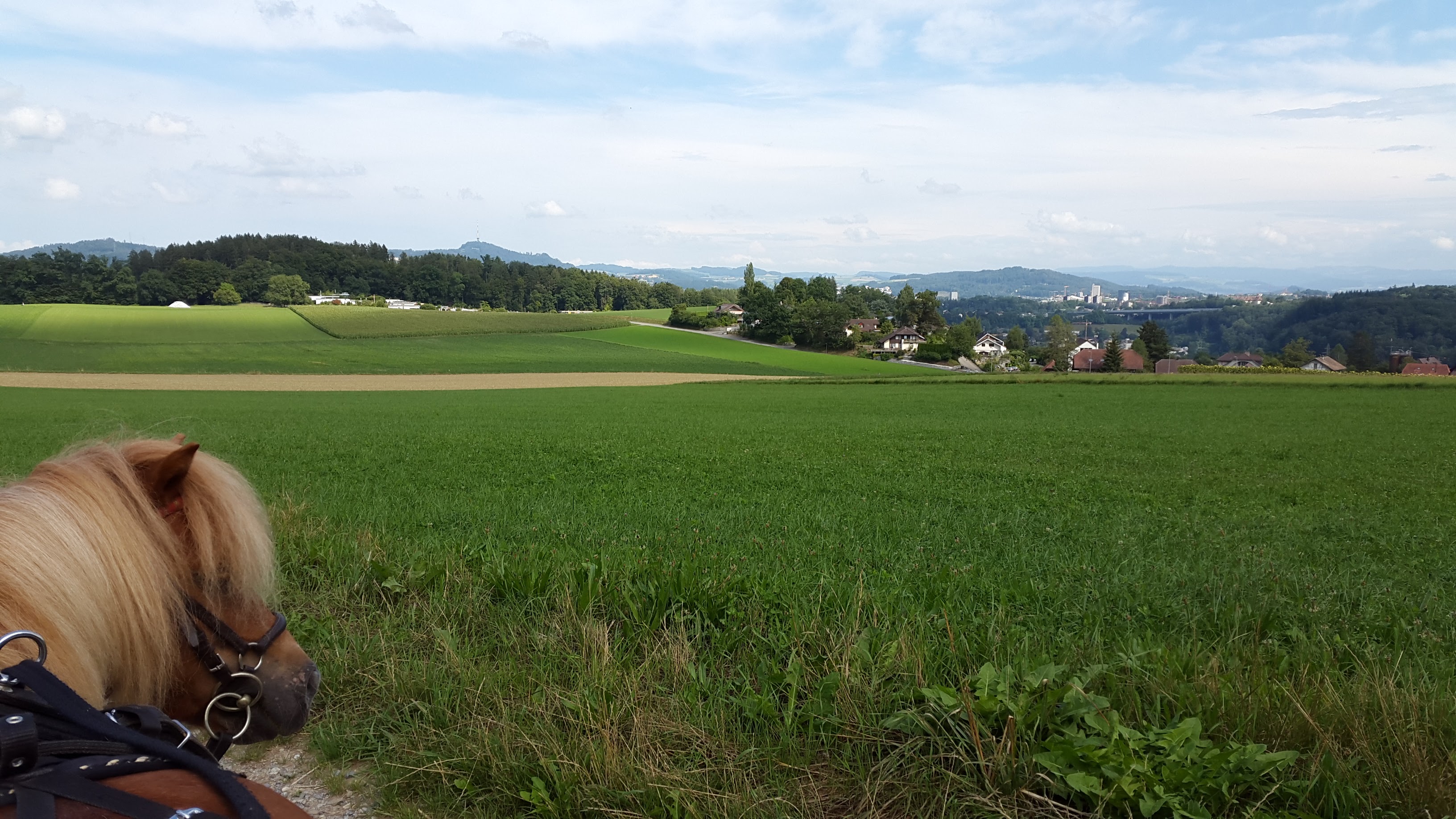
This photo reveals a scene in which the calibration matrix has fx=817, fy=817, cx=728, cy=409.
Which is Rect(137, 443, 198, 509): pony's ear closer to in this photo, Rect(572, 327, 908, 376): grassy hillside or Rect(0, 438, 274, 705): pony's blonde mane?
Rect(0, 438, 274, 705): pony's blonde mane

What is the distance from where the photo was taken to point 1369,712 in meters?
3.08

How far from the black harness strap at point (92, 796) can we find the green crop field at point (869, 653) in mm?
1259

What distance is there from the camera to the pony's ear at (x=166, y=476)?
6.41 ft

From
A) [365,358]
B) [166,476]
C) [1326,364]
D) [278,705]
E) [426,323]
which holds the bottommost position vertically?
[365,358]

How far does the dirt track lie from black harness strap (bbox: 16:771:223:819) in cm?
4891

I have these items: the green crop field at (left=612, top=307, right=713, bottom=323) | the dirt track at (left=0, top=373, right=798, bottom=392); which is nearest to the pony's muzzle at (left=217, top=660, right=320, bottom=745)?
the dirt track at (left=0, top=373, right=798, bottom=392)

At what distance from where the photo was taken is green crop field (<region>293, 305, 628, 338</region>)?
8150cm

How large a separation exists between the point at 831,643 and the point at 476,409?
3194cm

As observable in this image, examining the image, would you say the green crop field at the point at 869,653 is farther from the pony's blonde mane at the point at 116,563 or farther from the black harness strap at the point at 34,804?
the black harness strap at the point at 34,804

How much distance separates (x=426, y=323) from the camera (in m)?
87.6

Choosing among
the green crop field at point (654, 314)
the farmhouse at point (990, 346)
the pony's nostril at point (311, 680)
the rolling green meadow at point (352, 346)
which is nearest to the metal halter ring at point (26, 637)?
the pony's nostril at point (311, 680)

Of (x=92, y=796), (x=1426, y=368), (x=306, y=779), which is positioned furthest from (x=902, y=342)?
(x=92, y=796)

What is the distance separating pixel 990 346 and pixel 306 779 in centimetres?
13433

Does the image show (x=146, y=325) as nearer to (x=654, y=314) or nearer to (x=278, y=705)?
(x=654, y=314)
